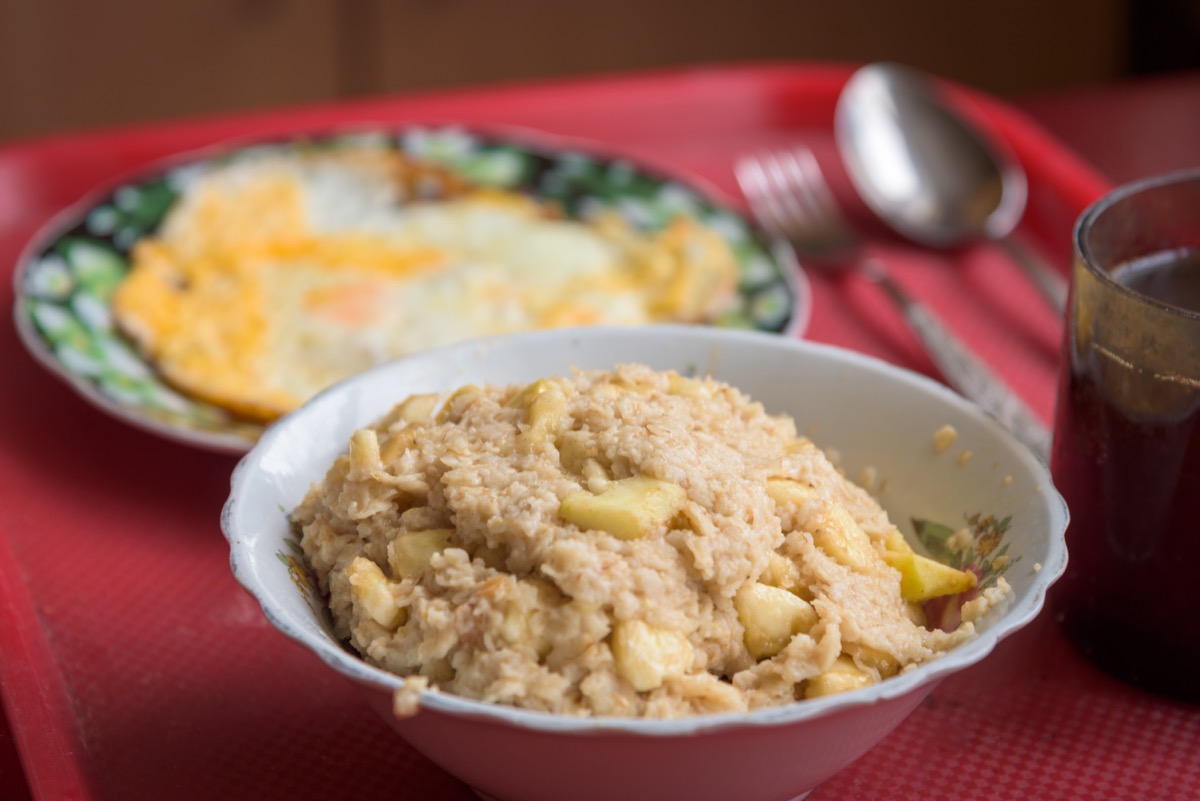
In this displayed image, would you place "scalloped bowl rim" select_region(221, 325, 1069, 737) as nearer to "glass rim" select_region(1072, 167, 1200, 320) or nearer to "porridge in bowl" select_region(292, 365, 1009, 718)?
"porridge in bowl" select_region(292, 365, 1009, 718)

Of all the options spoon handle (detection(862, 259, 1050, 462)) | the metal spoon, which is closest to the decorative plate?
spoon handle (detection(862, 259, 1050, 462))

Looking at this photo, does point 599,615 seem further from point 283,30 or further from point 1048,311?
point 283,30

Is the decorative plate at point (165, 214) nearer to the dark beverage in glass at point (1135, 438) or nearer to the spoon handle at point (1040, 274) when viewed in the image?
the spoon handle at point (1040, 274)

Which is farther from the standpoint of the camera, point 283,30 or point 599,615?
point 283,30

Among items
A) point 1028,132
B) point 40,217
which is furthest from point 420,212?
point 1028,132

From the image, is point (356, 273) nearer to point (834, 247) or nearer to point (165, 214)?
point (165, 214)

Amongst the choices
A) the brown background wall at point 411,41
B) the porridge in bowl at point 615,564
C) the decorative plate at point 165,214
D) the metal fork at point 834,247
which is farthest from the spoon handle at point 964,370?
the brown background wall at point 411,41

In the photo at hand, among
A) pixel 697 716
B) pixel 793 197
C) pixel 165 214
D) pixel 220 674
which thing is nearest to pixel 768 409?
pixel 697 716
